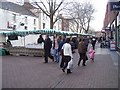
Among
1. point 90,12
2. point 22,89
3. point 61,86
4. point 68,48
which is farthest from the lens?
point 90,12

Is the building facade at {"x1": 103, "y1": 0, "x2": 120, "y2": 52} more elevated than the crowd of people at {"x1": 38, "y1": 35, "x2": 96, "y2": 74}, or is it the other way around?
the building facade at {"x1": 103, "y1": 0, "x2": 120, "y2": 52}

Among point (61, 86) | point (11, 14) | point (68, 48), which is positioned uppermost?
point (11, 14)

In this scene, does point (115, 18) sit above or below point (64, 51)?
above

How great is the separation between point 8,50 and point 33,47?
8.48 feet

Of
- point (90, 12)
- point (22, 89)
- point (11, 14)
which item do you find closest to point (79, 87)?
point (22, 89)

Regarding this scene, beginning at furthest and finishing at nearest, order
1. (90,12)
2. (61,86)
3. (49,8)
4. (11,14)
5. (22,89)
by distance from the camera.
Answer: (90,12) → (11,14) → (49,8) → (61,86) → (22,89)

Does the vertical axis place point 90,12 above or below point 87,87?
above

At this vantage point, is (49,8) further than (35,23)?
No

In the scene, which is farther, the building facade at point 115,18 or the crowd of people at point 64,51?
the building facade at point 115,18

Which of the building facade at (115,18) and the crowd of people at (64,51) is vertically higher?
the building facade at (115,18)

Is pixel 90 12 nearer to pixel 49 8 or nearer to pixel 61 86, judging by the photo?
pixel 49 8

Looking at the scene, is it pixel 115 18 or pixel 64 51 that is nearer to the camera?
pixel 64 51

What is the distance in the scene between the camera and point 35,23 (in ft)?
217

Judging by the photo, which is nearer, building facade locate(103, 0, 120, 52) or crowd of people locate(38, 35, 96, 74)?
crowd of people locate(38, 35, 96, 74)
